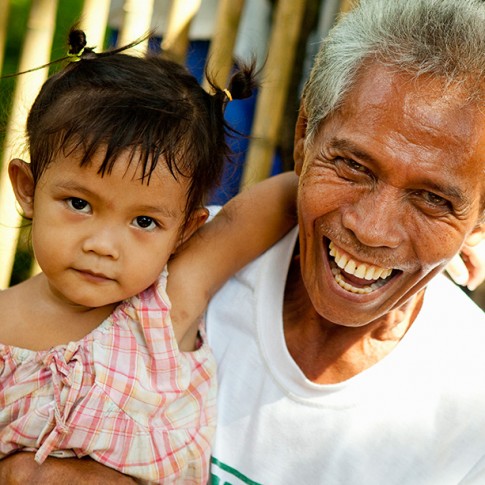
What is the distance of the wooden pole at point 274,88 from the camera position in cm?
421

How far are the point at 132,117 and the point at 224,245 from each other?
0.58 metres

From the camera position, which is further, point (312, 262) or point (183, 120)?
point (312, 262)

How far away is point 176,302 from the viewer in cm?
248

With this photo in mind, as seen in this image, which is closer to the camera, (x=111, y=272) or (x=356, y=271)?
(x=111, y=272)

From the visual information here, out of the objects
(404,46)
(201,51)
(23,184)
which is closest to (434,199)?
(404,46)

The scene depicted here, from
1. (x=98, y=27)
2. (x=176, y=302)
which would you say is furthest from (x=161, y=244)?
(x=98, y=27)

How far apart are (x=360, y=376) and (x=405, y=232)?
46 centimetres

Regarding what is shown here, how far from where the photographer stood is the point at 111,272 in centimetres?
224

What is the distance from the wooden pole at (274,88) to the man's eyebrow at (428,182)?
177 cm

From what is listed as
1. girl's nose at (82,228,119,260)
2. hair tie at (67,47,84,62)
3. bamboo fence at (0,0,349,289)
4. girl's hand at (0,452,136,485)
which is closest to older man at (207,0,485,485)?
girl's hand at (0,452,136,485)

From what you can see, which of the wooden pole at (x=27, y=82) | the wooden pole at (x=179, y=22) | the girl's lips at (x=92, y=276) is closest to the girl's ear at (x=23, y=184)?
the girl's lips at (x=92, y=276)

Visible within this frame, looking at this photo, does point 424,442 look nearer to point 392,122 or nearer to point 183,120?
point 392,122

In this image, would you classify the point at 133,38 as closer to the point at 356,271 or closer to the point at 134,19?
the point at 134,19

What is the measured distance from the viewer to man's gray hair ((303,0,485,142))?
2.23 metres
